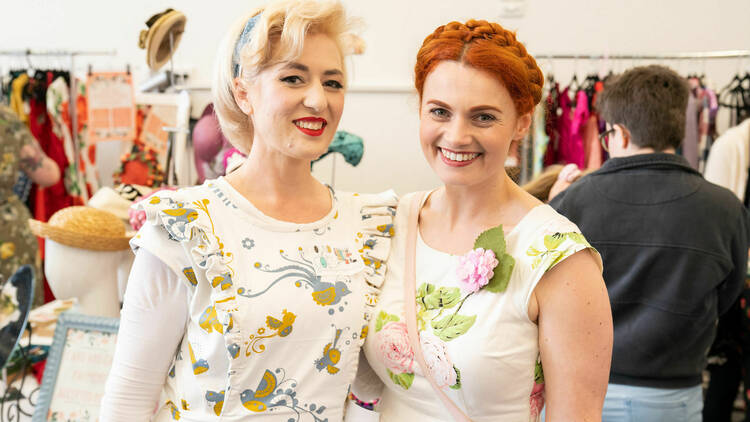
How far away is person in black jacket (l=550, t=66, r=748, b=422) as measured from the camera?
182cm

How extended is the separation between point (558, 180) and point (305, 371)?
144cm

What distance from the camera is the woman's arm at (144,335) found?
1.14 m

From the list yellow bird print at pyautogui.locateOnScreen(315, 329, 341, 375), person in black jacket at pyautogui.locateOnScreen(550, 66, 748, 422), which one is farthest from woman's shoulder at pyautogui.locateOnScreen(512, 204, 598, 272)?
person in black jacket at pyautogui.locateOnScreen(550, 66, 748, 422)

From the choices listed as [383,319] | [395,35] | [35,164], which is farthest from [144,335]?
[395,35]

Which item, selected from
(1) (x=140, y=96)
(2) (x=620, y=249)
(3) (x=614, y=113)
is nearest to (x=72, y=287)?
(1) (x=140, y=96)

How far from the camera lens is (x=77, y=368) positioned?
1861mm

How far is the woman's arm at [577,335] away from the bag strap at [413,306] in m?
0.19

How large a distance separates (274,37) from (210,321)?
1.80ft

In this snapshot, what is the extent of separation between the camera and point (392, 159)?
399 cm

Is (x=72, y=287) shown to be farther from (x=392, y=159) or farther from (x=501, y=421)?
(x=392, y=159)

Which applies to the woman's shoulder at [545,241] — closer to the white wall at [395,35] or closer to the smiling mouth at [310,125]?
the smiling mouth at [310,125]

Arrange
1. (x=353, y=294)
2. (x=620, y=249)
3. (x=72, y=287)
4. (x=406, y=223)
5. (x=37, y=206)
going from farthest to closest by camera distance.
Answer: (x=37, y=206) < (x=72, y=287) < (x=620, y=249) < (x=406, y=223) < (x=353, y=294)

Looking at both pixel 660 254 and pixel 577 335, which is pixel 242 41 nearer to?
pixel 577 335

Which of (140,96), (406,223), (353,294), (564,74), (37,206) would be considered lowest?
(37,206)
